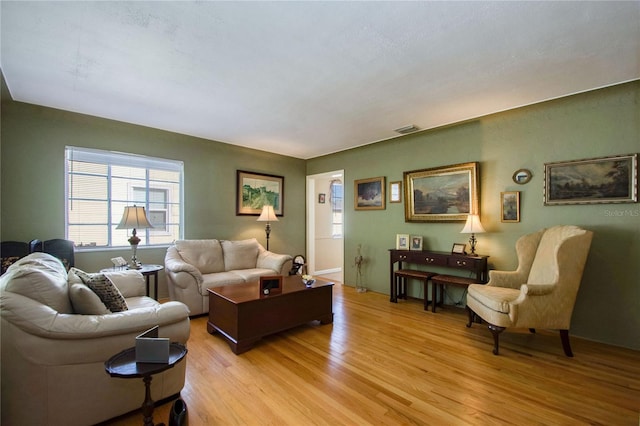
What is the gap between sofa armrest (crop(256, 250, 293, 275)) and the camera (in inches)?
171

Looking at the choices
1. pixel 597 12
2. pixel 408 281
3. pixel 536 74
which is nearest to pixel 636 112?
pixel 536 74

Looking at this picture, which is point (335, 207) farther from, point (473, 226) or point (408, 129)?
point (473, 226)

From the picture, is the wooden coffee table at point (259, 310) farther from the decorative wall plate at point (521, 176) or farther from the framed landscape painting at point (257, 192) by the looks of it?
the decorative wall plate at point (521, 176)

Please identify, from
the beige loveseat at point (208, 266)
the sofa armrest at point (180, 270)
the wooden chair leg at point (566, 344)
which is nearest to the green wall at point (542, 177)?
the wooden chair leg at point (566, 344)

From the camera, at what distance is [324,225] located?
21.7 ft

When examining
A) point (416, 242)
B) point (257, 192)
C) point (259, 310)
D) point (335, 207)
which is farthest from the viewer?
point (335, 207)

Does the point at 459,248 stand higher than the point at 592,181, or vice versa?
the point at 592,181

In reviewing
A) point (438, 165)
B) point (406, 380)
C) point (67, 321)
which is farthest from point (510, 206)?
point (67, 321)

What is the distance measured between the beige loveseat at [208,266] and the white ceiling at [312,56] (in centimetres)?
193

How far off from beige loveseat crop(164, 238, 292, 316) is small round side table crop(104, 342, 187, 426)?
206 cm

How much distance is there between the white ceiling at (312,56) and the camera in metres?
1.82

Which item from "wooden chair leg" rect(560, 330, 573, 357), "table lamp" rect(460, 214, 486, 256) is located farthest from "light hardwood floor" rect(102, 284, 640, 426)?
"table lamp" rect(460, 214, 486, 256)

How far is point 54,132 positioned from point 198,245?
7.31 feet

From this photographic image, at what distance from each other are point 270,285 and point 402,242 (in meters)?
2.37
